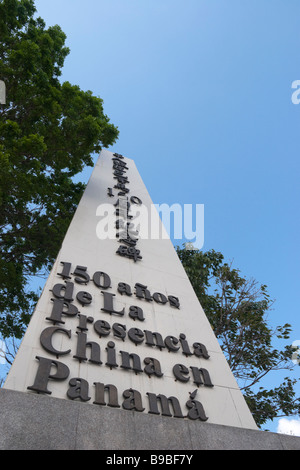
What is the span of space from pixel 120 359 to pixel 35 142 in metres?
5.15

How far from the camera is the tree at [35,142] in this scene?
796 centimetres

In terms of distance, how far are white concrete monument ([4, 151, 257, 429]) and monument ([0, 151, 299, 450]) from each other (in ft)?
0.06

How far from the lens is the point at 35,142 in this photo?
7.36 metres

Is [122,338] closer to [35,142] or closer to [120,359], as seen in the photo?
[120,359]

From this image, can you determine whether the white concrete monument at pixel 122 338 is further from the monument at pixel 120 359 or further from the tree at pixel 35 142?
the tree at pixel 35 142

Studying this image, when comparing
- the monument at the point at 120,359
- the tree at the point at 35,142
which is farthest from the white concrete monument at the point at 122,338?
the tree at the point at 35,142

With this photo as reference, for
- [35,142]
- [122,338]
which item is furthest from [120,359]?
[35,142]

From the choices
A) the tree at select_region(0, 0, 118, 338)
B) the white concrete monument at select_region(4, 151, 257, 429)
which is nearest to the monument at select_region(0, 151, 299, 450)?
the white concrete monument at select_region(4, 151, 257, 429)

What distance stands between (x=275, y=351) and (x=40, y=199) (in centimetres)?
927

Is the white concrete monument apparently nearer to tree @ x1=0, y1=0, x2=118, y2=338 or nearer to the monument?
the monument

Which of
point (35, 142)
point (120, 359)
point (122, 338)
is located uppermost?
point (35, 142)

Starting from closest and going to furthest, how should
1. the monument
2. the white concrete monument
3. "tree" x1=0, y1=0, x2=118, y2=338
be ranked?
1. the monument
2. the white concrete monument
3. "tree" x1=0, y1=0, x2=118, y2=338

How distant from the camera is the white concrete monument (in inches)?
179

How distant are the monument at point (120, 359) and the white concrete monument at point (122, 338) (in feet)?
0.06
